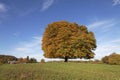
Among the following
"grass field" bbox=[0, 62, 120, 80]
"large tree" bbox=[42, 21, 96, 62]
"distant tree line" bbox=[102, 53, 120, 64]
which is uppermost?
"large tree" bbox=[42, 21, 96, 62]

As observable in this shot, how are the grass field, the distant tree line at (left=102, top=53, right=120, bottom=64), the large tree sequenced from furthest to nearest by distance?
1. the large tree
2. the distant tree line at (left=102, top=53, right=120, bottom=64)
3. the grass field

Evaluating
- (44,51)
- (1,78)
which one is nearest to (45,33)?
(44,51)

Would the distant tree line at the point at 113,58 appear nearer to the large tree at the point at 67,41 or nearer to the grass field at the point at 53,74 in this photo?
the large tree at the point at 67,41

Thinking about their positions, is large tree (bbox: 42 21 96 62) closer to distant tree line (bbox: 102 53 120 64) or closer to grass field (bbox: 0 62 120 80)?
distant tree line (bbox: 102 53 120 64)

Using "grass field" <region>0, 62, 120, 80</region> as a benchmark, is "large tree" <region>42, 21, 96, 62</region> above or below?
above

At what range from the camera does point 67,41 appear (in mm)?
68875

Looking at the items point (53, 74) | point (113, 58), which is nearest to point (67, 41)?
point (113, 58)

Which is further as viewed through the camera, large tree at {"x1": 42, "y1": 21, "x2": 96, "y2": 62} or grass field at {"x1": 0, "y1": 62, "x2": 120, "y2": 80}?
large tree at {"x1": 42, "y1": 21, "x2": 96, "y2": 62}

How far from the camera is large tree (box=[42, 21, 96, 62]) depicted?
67.7m

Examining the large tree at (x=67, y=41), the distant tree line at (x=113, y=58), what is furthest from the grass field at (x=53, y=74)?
the large tree at (x=67, y=41)

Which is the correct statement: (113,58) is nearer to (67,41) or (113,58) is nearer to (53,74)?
(67,41)

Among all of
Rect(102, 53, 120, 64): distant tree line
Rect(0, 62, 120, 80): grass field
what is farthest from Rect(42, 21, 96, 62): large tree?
Rect(0, 62, 120, 80): grass field

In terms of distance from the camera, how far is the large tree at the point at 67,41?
6769 cm

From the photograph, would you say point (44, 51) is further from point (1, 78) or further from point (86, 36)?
point (1, 78)
